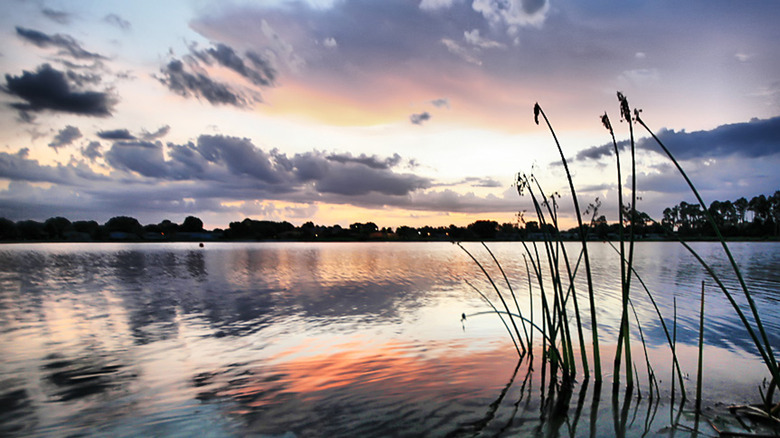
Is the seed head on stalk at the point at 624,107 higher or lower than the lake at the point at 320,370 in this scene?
higher

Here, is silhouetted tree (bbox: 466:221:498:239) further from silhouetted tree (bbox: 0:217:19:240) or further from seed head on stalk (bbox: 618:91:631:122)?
silhouetted tree (bbox: 0:217:19:240)

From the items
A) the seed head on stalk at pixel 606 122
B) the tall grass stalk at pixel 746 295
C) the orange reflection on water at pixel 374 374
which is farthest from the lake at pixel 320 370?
the seed head on stalk at pixel 606 122

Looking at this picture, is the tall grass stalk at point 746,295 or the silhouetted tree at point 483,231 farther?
the silhouetted tree at point 483,231

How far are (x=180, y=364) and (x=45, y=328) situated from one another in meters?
6.77

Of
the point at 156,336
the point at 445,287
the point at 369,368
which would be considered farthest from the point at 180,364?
the point at 445,287

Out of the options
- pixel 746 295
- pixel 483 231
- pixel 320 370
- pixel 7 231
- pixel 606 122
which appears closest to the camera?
pixel 746 295

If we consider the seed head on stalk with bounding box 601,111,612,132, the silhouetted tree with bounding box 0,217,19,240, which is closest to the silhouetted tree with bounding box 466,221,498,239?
the seed head on stalk with bounding box 601,111,612,132

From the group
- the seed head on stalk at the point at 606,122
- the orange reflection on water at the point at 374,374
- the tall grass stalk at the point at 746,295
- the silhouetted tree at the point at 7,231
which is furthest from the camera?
the silhouetted tree at the point at 7,231

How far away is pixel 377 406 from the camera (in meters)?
5.52

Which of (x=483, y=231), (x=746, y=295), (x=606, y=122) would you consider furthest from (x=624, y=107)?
(x=483, y=231)

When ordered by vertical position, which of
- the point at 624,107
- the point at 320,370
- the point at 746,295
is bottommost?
the point at 320,370

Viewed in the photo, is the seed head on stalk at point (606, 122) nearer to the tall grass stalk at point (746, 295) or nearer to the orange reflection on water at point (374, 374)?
the tall grass stalk at point (746, 295)

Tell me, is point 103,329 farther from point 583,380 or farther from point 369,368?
point 583,380

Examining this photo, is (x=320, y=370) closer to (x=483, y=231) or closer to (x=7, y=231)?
(x=483, y=231)
